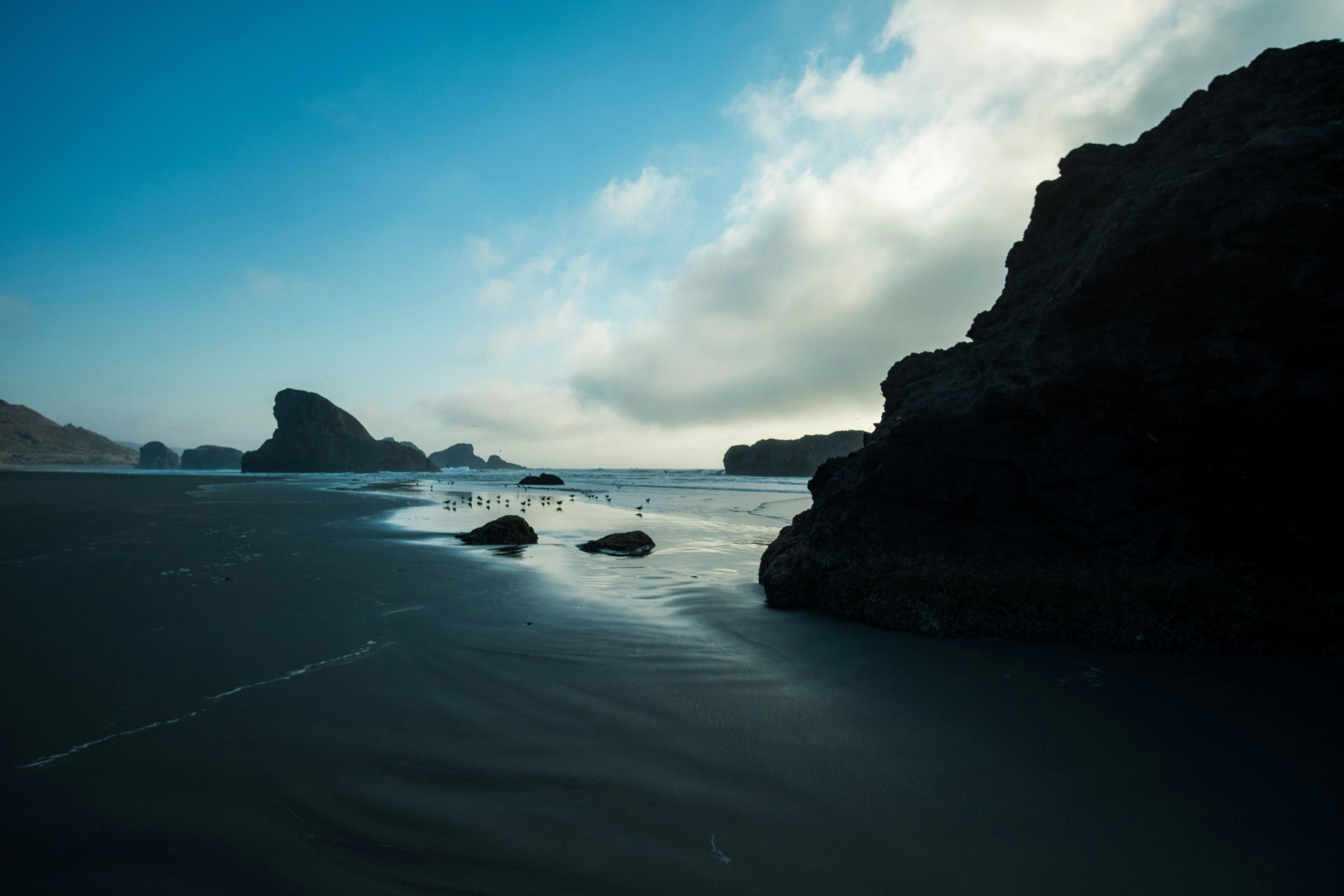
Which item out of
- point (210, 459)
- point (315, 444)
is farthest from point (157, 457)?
point (315, 444)

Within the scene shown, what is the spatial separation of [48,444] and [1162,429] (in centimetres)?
16384

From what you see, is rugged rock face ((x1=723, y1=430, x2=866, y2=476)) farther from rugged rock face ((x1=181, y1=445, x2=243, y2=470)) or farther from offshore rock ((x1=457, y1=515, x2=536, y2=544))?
rugged rock face ((x1=181, y1=445, x2=243, y2=470))

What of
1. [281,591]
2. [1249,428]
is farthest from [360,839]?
[1249,428]

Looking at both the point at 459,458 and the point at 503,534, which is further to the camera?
the point at 459,458

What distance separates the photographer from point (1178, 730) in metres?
3.39

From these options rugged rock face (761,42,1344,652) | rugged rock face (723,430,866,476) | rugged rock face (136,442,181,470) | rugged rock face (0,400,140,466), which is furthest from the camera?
rugged rock face (136,442,181,470)

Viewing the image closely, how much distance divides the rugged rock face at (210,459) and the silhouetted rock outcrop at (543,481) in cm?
12511

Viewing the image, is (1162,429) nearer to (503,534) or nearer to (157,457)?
(503,534)

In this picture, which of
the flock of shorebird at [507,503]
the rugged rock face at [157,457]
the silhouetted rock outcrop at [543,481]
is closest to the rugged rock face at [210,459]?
the rugged rock face at [157,457]

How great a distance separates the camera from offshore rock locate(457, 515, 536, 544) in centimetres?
1188

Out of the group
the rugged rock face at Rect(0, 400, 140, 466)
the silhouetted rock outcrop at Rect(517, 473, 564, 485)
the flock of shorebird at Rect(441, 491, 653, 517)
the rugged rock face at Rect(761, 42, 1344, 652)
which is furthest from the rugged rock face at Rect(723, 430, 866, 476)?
the rugged rock face at Rect(0, 400, 140, 466)

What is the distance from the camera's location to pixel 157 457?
424 ft

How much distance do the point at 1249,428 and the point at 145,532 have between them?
1716 cm

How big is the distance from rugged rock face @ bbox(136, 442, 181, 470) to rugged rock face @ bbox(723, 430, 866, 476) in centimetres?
13210
